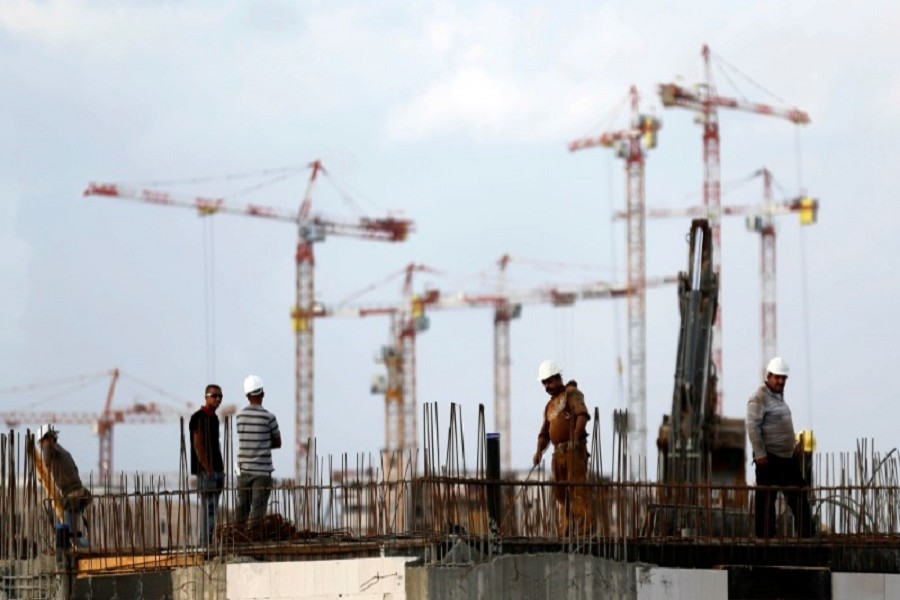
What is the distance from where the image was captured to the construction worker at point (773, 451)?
16.0 m

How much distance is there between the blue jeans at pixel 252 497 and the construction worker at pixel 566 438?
2.24 meters

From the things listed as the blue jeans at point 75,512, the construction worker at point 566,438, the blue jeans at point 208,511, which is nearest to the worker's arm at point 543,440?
the construction worker at point 566,438

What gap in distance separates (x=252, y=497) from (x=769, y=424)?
4400 mm

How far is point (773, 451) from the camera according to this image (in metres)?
16.2

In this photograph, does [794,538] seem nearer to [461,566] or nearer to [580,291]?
[461,566]

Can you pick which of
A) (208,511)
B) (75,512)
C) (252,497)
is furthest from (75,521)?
(252,497)

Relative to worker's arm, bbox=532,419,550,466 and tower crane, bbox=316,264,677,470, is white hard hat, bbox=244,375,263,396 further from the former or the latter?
tower crane, bbox=316,264,677,470

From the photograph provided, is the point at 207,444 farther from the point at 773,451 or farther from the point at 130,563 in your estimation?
the point at 773,451

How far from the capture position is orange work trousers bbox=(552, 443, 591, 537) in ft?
48.1

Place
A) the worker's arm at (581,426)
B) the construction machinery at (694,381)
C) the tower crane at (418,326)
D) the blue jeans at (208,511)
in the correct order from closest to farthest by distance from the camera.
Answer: the worker's arm at (581,426) < the blue jeans at (208,511) < the construction machinery at (694,381) < the tower crane at (418,326)

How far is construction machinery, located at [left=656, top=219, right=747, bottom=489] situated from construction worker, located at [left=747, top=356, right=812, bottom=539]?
21.6 ft

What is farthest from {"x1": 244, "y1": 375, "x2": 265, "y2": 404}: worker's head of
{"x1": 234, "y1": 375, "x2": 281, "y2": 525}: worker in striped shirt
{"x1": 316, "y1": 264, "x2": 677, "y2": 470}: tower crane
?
{"x1": 316, "y1": 264, "x2": 677, "y2": 470}: tower crane

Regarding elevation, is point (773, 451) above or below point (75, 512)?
above

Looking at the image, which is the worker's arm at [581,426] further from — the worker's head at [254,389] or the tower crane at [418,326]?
the tower crane at [418,326]
